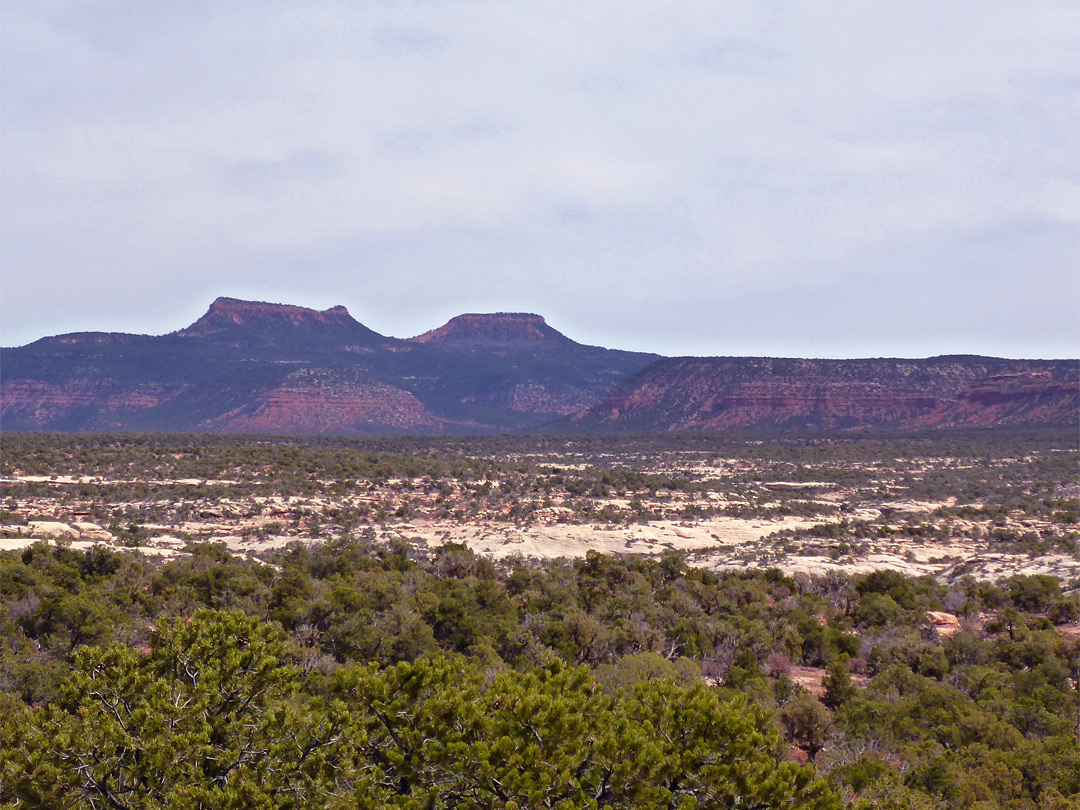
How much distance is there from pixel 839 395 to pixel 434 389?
88672mm

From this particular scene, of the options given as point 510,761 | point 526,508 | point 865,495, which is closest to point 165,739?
point 510,761

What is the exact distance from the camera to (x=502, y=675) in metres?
7.14

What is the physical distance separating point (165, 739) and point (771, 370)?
134 meters

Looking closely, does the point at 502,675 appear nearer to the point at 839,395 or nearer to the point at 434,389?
the point at 839,395

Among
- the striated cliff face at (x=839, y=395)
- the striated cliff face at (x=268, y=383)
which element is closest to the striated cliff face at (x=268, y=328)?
the striated cliff face at (x=268, y=383)

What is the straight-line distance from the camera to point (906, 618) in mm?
18344

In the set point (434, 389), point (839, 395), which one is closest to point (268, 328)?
point (434, 389)

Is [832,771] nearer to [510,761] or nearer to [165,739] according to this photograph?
[510,761]

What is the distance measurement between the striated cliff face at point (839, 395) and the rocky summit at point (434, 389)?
0.26 metres

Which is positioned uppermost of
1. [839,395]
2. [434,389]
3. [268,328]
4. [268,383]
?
[268,328]

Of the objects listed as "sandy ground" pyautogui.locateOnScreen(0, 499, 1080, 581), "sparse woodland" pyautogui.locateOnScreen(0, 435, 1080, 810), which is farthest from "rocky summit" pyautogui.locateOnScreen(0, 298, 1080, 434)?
"sparse woodland" pyautogui.locateOnScreen(0, 435, 1080, 810)

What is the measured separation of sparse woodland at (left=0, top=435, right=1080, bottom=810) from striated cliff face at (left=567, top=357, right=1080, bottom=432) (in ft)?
278

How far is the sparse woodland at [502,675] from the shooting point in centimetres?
621

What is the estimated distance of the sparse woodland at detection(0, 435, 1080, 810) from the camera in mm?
6215
